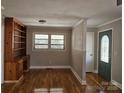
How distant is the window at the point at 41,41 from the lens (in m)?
8.31

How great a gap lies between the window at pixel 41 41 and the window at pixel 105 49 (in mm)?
3250

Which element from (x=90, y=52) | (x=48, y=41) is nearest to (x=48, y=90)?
(x=90, y=52)

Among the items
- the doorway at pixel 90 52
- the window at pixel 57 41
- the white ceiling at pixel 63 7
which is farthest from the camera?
the window at pixel 57 41

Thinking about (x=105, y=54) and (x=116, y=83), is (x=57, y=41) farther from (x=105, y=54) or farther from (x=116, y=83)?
(x=116, y=83)

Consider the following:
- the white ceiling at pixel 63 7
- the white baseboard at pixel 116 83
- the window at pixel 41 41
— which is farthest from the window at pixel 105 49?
the window at pixel 41 41

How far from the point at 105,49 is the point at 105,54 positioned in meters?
0.21

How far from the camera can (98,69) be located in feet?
23.1

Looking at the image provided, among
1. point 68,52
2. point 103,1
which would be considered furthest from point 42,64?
point 103,1

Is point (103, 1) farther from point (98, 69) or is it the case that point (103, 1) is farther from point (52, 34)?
point (52, 34)

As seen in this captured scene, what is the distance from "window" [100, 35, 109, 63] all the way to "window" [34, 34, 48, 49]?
3250 millimetres

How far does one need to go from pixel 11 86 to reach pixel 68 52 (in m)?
4.29

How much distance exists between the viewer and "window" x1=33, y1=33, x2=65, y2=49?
8320mm

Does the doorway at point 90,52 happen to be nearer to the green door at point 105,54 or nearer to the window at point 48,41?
the green door at point 105,54

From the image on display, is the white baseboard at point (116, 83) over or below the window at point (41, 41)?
below
